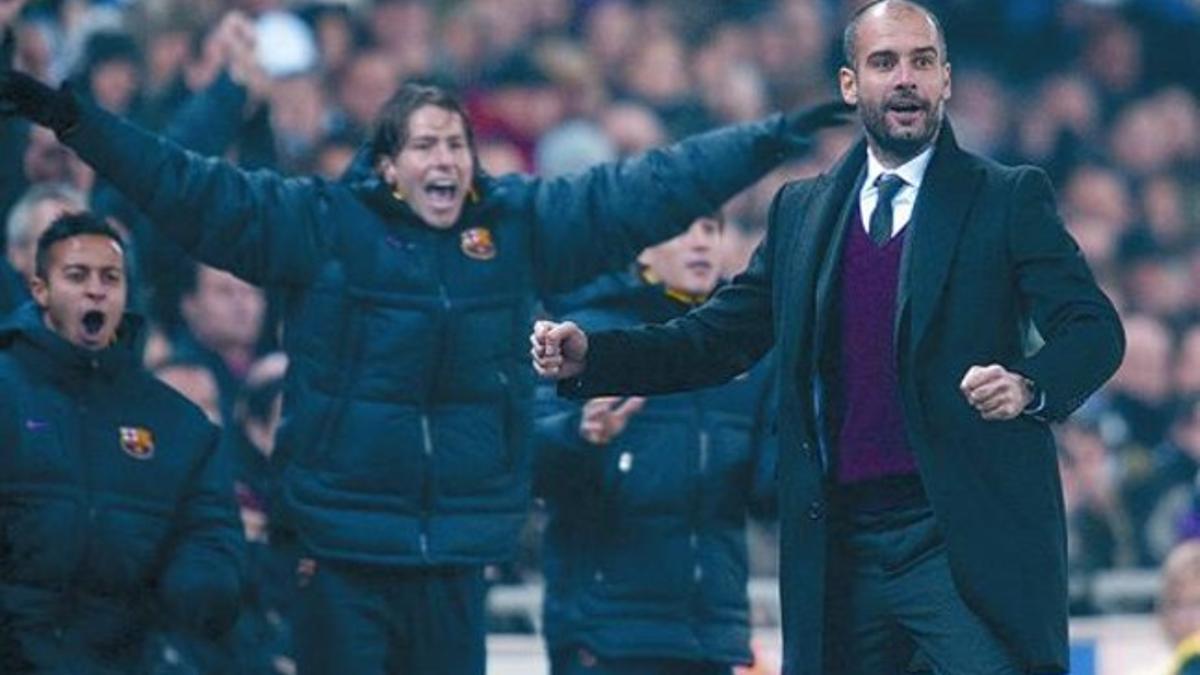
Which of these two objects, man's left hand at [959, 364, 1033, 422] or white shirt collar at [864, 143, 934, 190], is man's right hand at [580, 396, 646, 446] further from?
man's left hand at [959, 364, 1033, 422]

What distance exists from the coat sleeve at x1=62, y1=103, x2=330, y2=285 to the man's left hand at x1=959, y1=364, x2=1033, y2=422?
2.77 meters

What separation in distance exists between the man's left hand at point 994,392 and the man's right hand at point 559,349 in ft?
3.32

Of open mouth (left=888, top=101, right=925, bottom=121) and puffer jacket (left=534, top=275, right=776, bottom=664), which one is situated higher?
open mouth (left=888, top=101, right=925, bottom=121)

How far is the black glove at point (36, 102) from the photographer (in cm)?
914

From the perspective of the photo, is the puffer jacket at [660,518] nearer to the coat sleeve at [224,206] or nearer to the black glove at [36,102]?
the coat sleeve at [224,206]

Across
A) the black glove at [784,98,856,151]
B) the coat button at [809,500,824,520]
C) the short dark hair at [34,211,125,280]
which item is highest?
the black glove at [784,98,856,151]

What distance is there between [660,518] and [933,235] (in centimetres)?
259

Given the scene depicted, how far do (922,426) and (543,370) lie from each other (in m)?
0.88

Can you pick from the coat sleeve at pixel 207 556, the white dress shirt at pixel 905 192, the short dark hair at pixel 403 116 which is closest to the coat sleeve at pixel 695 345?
the white dress shirt at pixel 905 192

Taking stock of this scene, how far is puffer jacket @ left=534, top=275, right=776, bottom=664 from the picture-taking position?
406 inches

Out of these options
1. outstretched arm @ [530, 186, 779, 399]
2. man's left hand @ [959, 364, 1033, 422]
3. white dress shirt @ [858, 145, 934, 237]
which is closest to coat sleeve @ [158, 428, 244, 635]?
outstretched arm @ [530, 186, 779, 399]

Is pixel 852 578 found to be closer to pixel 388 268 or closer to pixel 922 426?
pixel 922 426

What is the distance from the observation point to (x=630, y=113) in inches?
611

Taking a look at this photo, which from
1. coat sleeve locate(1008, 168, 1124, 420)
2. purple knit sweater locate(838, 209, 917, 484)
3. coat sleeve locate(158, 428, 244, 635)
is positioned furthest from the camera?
coat sleeve locate(158, 428, 244, 635)
